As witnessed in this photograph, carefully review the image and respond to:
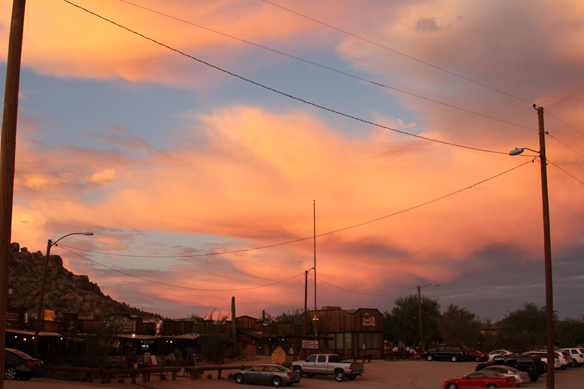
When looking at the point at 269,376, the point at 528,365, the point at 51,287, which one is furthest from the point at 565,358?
the point at 51,287

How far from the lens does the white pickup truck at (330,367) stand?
34.5 meters

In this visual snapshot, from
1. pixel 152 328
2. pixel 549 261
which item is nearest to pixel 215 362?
pixel 152 328

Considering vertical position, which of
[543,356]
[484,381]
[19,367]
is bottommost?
[543,356]

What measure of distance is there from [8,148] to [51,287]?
102137mm

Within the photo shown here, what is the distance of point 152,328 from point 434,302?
154 ft

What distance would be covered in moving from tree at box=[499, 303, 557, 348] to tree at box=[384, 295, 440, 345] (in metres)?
9.83

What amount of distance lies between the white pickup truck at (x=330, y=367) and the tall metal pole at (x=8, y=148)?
2837 centimetres

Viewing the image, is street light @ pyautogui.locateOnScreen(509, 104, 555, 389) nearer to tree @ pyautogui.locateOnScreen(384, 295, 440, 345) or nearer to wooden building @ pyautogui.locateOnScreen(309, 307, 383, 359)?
wooden building @ pyautogui.locateOnScreen(309, 307, 383, 359)

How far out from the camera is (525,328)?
87062 mm

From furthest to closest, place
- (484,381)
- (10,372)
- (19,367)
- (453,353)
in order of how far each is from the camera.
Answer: (453,353) → (484,381) → (19,367) → (10,372)

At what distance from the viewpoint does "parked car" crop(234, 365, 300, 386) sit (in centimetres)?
3055

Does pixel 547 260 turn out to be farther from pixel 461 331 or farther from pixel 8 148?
pixel 461 331

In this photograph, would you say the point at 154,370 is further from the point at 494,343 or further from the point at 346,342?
the point at 494,343

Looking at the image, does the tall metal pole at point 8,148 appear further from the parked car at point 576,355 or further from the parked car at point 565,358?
the parked car at point 576,355
